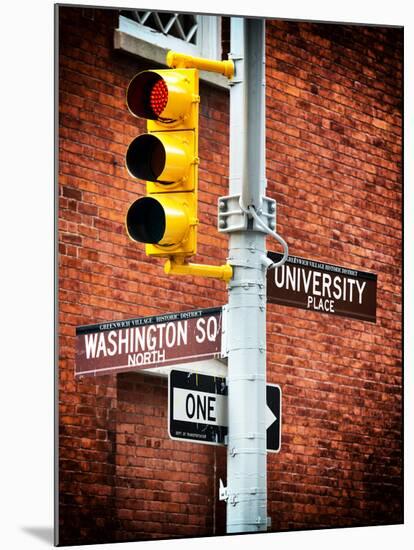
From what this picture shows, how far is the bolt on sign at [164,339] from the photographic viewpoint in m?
8.79

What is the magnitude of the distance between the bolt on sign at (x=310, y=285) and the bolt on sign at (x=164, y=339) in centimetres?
104

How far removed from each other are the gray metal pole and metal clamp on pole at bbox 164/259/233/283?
2.2 inches

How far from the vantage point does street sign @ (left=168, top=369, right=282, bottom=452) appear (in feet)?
27.6

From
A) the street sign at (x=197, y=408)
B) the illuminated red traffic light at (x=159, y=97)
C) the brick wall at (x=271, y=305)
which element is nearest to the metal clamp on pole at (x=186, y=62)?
the illuminated red traffic light at (x=159, y=97)

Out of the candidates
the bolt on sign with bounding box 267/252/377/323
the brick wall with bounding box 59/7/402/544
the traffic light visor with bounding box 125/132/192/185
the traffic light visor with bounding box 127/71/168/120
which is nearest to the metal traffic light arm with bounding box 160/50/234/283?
the traffic light visor with bounding box 127/71/168/120

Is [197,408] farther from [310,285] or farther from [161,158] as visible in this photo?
[310,285]

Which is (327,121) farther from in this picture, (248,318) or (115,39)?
(248,318)

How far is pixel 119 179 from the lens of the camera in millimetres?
10797

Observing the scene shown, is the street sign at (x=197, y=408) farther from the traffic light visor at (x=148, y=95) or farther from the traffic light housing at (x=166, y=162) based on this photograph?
the traffic light visor at (x=148, y=95)

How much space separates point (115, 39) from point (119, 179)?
1.00 meters

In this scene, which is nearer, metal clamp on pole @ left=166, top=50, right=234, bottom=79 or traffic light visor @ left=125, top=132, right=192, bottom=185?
traffic light visor @ left=125, top=132, right=192, bottom=185

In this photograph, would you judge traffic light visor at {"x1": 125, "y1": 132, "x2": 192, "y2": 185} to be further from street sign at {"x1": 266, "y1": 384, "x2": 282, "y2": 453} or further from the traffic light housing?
street sign at {"x1": 266, "y1": 384, "x2": 282, "y2": 453}

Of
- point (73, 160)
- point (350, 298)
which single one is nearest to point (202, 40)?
point (73, 160)

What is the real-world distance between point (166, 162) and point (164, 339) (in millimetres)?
1293
